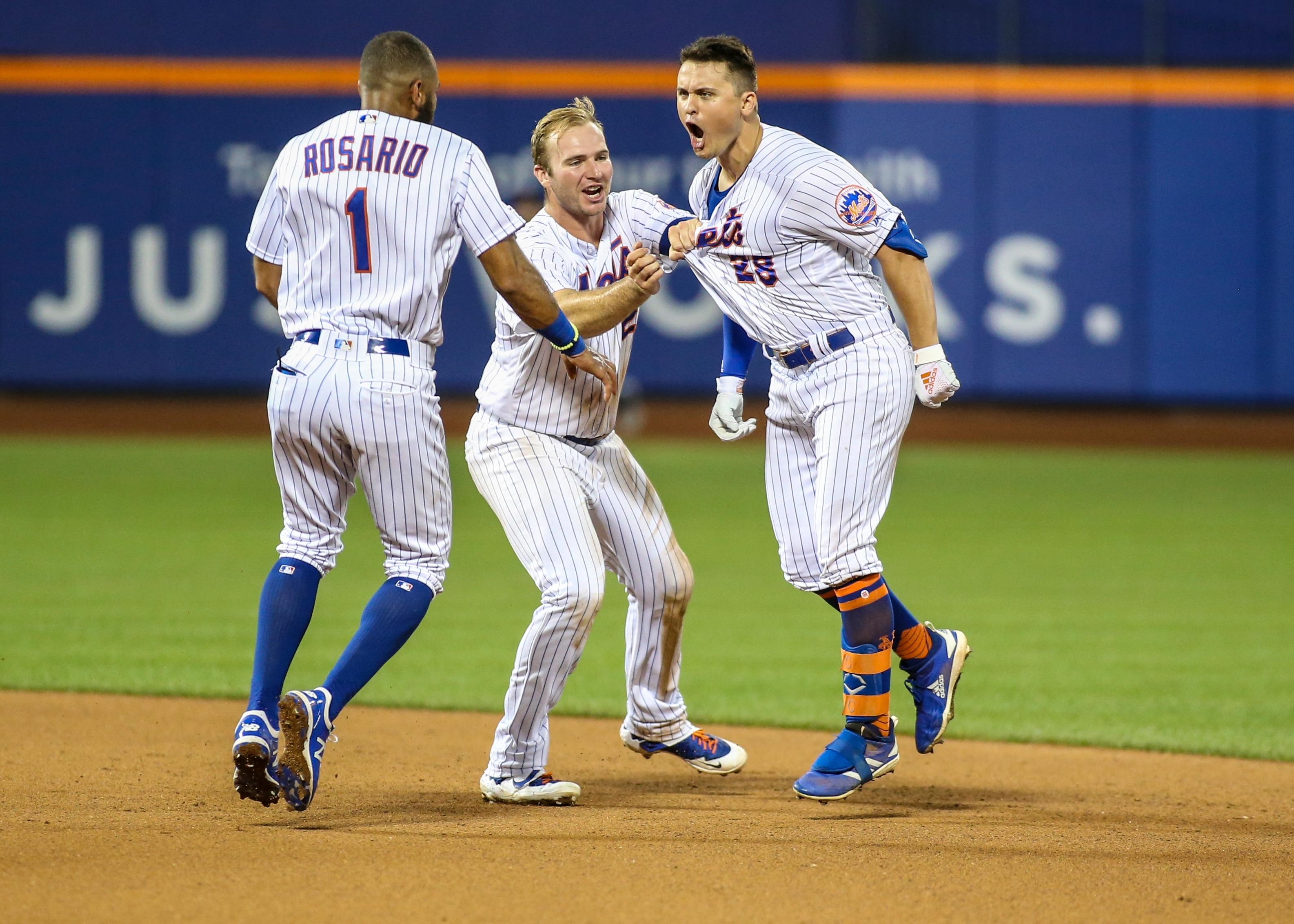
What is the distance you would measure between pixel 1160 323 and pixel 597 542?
13983 millimetres

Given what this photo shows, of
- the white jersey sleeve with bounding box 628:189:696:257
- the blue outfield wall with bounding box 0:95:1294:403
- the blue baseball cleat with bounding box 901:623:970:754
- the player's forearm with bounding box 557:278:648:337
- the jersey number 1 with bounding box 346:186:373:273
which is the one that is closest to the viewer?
the jersey number 1 with bounding box 346:186:373:273

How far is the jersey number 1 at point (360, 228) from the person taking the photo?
3670mm

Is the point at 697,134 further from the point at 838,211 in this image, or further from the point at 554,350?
the point at 554,350

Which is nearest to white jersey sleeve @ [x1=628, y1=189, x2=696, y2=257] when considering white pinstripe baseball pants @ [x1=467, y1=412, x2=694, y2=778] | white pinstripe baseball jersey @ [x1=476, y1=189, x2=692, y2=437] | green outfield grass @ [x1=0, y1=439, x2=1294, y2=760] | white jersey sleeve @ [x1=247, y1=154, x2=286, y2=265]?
white pinstripe baseball jersey @ [x1=476, y1=189, x2=692, y2=437]

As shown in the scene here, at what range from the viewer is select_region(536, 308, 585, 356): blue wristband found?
3783mm

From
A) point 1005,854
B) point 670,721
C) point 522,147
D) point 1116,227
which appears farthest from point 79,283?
point 1005,854

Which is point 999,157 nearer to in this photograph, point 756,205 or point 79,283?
point 79,283

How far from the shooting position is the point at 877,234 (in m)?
4.06

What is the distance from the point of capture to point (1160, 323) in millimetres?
16781

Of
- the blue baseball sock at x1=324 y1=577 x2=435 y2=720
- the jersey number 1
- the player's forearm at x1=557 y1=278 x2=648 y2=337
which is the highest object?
the jersey number 1

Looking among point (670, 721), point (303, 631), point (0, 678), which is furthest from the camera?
point (0, 678)

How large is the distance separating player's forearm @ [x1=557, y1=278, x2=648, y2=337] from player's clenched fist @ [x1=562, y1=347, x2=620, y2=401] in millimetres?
73

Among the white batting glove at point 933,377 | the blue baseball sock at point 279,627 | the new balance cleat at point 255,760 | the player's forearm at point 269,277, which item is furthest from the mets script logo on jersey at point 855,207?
the new balance cleat at point 255,760

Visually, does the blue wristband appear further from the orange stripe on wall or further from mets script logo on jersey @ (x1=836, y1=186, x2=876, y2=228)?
the orange stripe on wall
